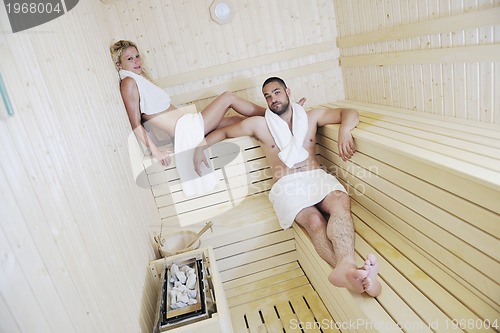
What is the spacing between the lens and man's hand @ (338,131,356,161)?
2393 millimetres

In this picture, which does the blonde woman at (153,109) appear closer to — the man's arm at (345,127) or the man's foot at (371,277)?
the man's arm at (345,127)

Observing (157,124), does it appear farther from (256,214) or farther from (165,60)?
(256,214)

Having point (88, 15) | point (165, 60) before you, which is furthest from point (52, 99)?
point (165, 60)

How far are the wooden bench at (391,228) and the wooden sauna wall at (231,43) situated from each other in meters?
0.85

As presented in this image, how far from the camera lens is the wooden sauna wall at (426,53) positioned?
1.96m

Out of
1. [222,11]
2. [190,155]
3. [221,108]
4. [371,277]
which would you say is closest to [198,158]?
[190,155]

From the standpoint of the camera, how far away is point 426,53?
2391 millimetres

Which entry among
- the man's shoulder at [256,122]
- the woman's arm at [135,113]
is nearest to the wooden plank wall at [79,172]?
the woman's arm at [135,113]

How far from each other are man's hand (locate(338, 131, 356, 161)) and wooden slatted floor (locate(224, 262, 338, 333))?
96 cm

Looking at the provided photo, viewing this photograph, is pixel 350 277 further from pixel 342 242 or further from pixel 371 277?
pixel 342 242

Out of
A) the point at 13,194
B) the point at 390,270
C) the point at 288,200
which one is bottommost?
the point at 390,270

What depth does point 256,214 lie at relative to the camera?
2758 mm

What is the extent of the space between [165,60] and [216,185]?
1.38 meters

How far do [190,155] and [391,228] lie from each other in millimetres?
1625
